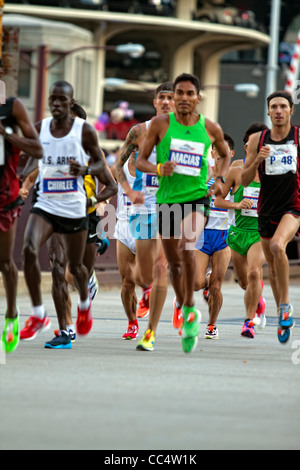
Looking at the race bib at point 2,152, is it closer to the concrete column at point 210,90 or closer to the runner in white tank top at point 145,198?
the runner in white tank top at point 145,198

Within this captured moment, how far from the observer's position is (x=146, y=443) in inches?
215

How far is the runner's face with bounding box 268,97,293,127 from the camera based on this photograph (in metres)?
10.2

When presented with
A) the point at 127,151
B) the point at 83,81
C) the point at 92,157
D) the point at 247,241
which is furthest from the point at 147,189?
the point at 83,81

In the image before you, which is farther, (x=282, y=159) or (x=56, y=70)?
(x=56, y=70)

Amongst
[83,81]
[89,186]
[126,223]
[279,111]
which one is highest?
[279,111]

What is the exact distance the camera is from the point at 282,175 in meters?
10.1

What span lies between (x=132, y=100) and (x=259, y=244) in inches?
2090

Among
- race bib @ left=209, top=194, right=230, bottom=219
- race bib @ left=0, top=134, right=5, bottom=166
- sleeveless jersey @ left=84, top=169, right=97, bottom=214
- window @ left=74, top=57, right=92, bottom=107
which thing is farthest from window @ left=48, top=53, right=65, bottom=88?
race bib @ left=0, top=134, right=5, bottom=166

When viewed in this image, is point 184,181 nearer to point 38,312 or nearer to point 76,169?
point 76,169

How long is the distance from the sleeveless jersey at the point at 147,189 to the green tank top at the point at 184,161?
3.24ft

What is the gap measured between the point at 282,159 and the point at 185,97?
4.17 feet

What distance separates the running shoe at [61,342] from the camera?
376 inches

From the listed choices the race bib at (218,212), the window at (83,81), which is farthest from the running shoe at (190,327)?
the window at (83,81)

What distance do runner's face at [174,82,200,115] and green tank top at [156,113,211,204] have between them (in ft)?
0.43
